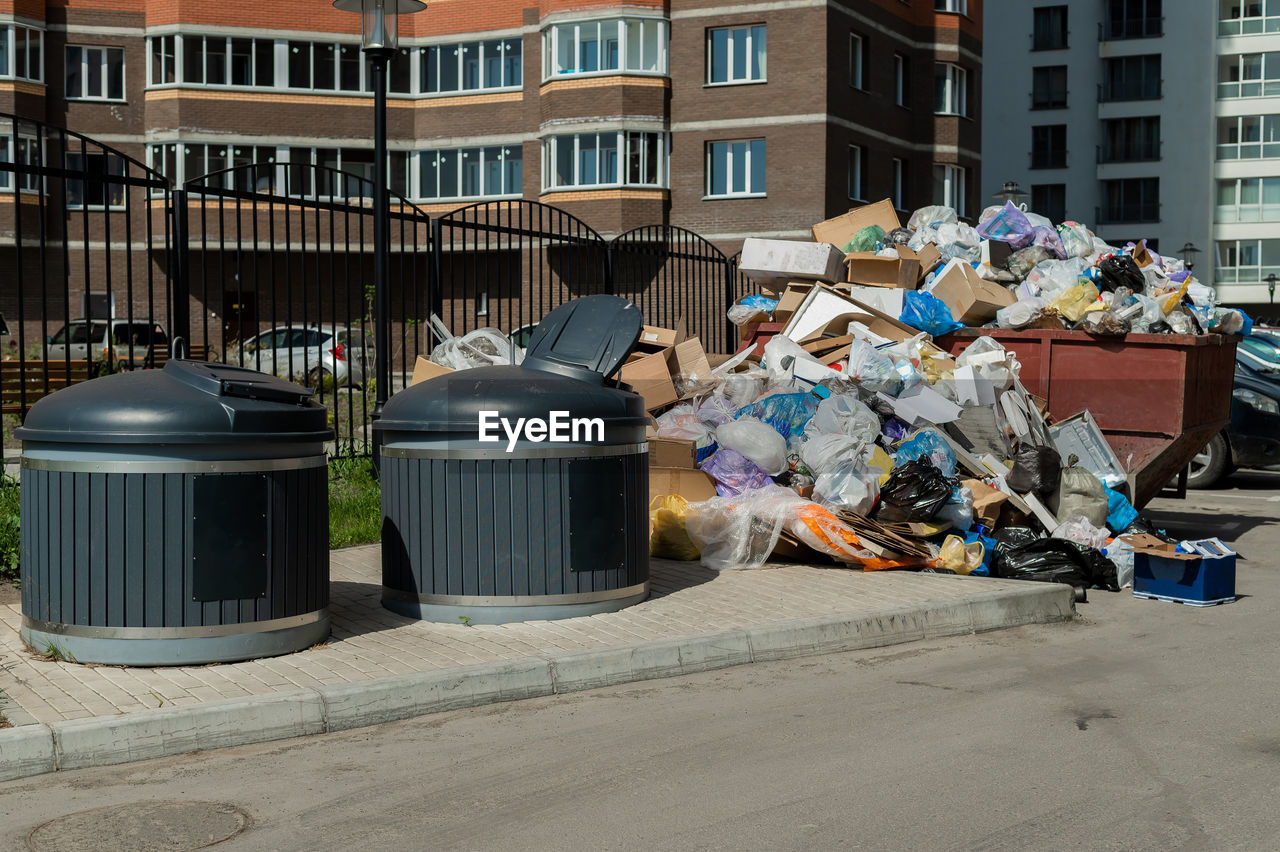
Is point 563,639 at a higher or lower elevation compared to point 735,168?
lower

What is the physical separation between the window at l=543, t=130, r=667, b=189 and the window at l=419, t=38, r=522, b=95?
4317 mm

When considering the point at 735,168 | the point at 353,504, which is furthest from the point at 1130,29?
the point at 353,504

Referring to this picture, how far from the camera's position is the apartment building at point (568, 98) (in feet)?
115

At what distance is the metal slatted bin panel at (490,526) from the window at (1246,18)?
6168 cm

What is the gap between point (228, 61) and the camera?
38.5 meters

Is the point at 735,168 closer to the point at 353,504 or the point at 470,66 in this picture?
the point at 470,66

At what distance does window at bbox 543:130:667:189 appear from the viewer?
35.5 m

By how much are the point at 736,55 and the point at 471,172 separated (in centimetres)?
879

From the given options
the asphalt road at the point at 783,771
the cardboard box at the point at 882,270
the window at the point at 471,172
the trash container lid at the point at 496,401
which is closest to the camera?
the asphalt road at the point at 783,771

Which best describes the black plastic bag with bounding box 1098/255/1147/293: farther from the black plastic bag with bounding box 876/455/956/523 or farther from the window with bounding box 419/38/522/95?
the window with bounding box 419/38/522/95

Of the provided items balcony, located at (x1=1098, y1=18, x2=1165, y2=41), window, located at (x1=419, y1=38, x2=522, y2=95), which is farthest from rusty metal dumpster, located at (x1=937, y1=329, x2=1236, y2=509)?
balcony, located at (x1=1098, y1=18, x2=1165, y2=41)

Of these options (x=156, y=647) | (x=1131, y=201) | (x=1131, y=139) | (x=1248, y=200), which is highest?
(x=1131, y=139)

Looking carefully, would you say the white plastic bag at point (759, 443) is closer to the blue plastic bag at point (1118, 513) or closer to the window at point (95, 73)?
the blue plastic bag at point (1118, 513)

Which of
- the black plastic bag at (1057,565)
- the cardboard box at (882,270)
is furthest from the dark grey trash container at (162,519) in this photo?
the cardboard box at (882,270)
